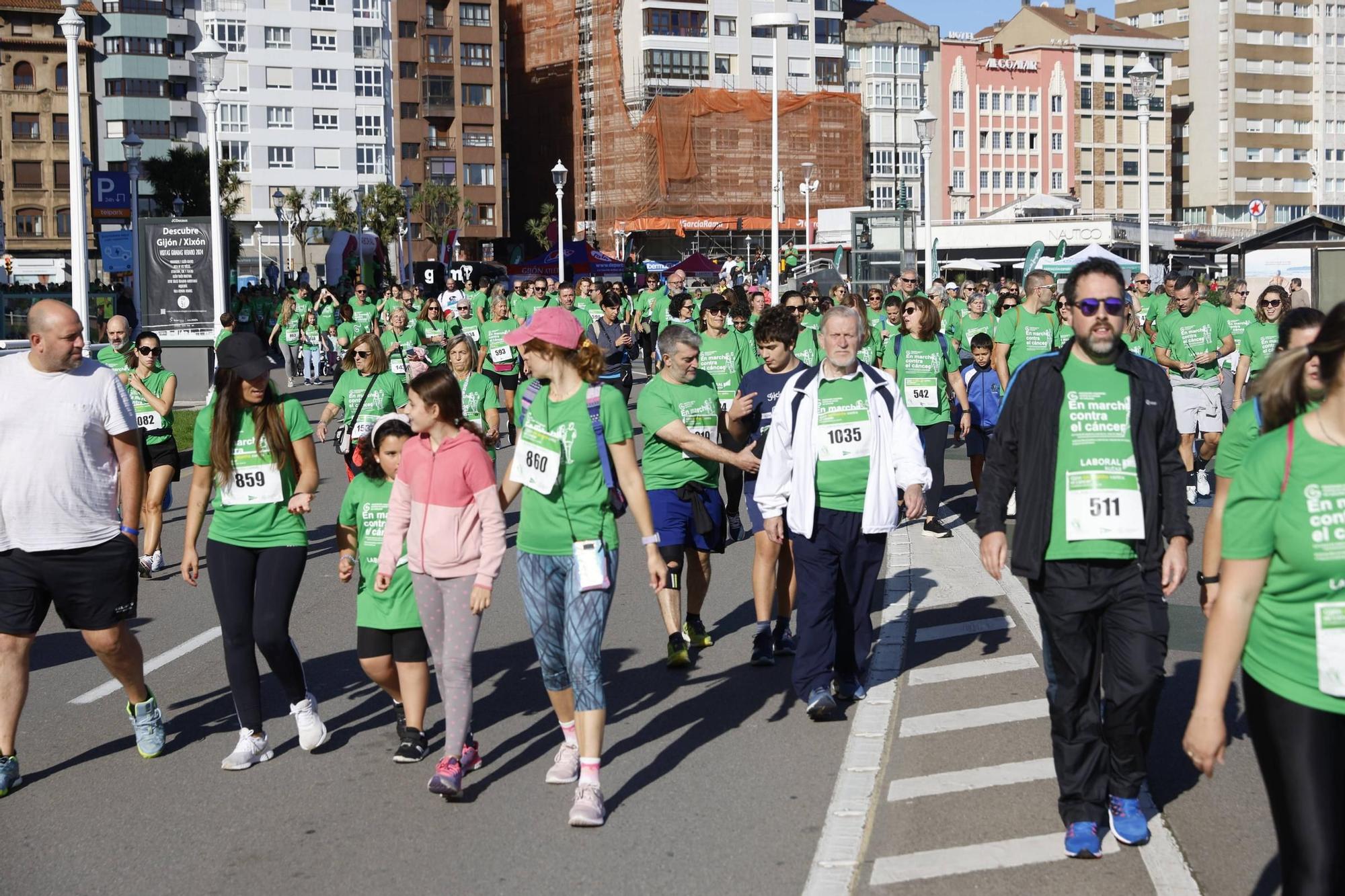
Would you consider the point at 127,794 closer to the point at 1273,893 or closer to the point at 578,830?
the point at 578,830

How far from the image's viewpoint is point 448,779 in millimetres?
6422

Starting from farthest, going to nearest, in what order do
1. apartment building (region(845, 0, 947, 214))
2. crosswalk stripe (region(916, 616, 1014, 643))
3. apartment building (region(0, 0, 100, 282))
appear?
apartment building (region(845, 0, 947, 214))
apartment building (region(0, 0, 100, 282))
crosswalk stripe (region(916, 616, 1014, 643))

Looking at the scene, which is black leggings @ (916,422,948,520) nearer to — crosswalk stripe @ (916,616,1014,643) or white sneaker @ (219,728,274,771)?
crosswalk stripe @ (916,616,1014,643)

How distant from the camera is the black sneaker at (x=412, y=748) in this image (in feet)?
23.2

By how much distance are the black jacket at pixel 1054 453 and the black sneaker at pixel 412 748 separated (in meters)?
2.55

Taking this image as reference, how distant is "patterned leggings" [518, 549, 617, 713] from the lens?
630 centimetres

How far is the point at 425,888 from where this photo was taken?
5.48 metres

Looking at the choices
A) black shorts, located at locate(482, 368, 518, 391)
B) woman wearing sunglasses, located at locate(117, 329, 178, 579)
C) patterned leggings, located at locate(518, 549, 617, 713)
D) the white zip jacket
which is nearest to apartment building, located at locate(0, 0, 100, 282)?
black shorts, located at locate(482, 368, 518, 391)

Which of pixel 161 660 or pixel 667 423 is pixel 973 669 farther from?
pixel 161 660

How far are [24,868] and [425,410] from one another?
2085 millimetres

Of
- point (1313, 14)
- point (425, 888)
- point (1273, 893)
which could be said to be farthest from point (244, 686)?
point (1313, 14)

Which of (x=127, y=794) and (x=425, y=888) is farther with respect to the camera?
(x=127, y=794)

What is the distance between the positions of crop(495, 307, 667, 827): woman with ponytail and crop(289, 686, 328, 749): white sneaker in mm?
1269

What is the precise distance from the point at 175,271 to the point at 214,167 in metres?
3.15
